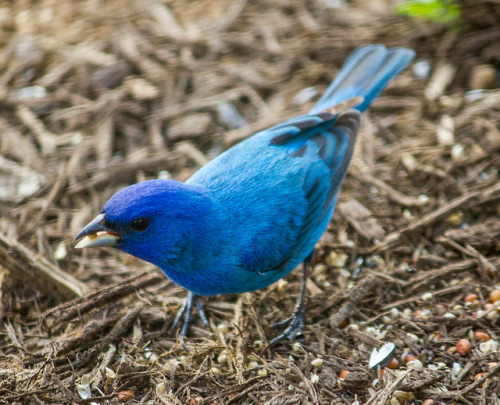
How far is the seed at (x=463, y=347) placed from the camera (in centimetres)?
354

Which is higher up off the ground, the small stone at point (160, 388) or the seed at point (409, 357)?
the small stone at point (160, 388)

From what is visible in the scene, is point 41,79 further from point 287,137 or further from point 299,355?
point 299,355

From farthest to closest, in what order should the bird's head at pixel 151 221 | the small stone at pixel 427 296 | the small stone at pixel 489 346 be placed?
1. the small stone at pixel 427 296
2. the small stone at pixel 489 346
3. the bird's head at pixel 151 221

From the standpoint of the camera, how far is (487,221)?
14.0 ft

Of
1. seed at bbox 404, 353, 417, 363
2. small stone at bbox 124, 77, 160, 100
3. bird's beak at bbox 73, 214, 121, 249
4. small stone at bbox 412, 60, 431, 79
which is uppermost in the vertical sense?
bird's beak at bbox 73, 214, 121, 249

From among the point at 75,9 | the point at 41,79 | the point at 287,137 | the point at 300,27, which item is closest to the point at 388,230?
the point at 287,137

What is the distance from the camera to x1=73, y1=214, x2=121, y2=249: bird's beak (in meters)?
3.31

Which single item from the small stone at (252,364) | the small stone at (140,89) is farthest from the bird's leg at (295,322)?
the small stone at (140,89)

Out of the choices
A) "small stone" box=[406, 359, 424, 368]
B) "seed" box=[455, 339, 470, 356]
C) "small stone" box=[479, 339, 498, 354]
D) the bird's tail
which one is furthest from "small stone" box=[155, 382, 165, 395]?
the bird's tail

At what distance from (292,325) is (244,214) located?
856 millimetres

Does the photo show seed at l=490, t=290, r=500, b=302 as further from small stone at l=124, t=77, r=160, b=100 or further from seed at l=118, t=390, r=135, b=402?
small stone at l=124, t=77, r=160, b=100

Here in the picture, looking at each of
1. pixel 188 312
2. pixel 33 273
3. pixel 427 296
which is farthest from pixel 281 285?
pixel 33 273

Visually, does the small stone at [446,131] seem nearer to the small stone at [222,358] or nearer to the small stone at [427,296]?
the small stone at [427,296]

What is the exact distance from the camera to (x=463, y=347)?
3.55 meters
